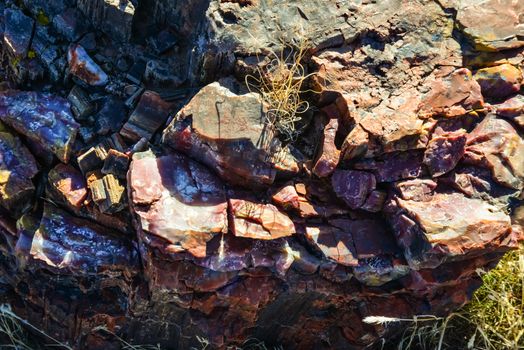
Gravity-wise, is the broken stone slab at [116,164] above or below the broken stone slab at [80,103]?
below

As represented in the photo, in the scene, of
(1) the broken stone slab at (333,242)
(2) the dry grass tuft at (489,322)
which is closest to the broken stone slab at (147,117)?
(1) the broken stone slab at (333,242)

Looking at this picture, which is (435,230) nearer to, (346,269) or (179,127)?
(346,269)

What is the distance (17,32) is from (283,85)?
155 cm

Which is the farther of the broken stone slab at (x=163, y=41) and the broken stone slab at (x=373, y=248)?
the broken stone slab at (x=163, y=41)

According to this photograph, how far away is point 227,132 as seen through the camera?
10.8ft

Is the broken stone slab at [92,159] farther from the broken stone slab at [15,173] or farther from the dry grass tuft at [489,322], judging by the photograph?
the dry grass tuft at [489,322]

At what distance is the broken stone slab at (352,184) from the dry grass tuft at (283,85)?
12.6 inches

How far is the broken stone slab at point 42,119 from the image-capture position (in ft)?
11.5

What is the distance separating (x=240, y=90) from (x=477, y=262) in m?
1.58

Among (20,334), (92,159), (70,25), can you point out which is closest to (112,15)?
(70,25)

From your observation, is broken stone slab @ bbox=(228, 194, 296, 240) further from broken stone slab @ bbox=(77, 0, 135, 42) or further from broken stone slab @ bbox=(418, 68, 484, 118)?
broken stone slab @ bbox=(77, 0, 135, 42)

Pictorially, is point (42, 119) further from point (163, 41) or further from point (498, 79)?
point (498, 79)

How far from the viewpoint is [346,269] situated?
3.55 meters

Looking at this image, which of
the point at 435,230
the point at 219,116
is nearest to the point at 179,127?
the point at 219,116
